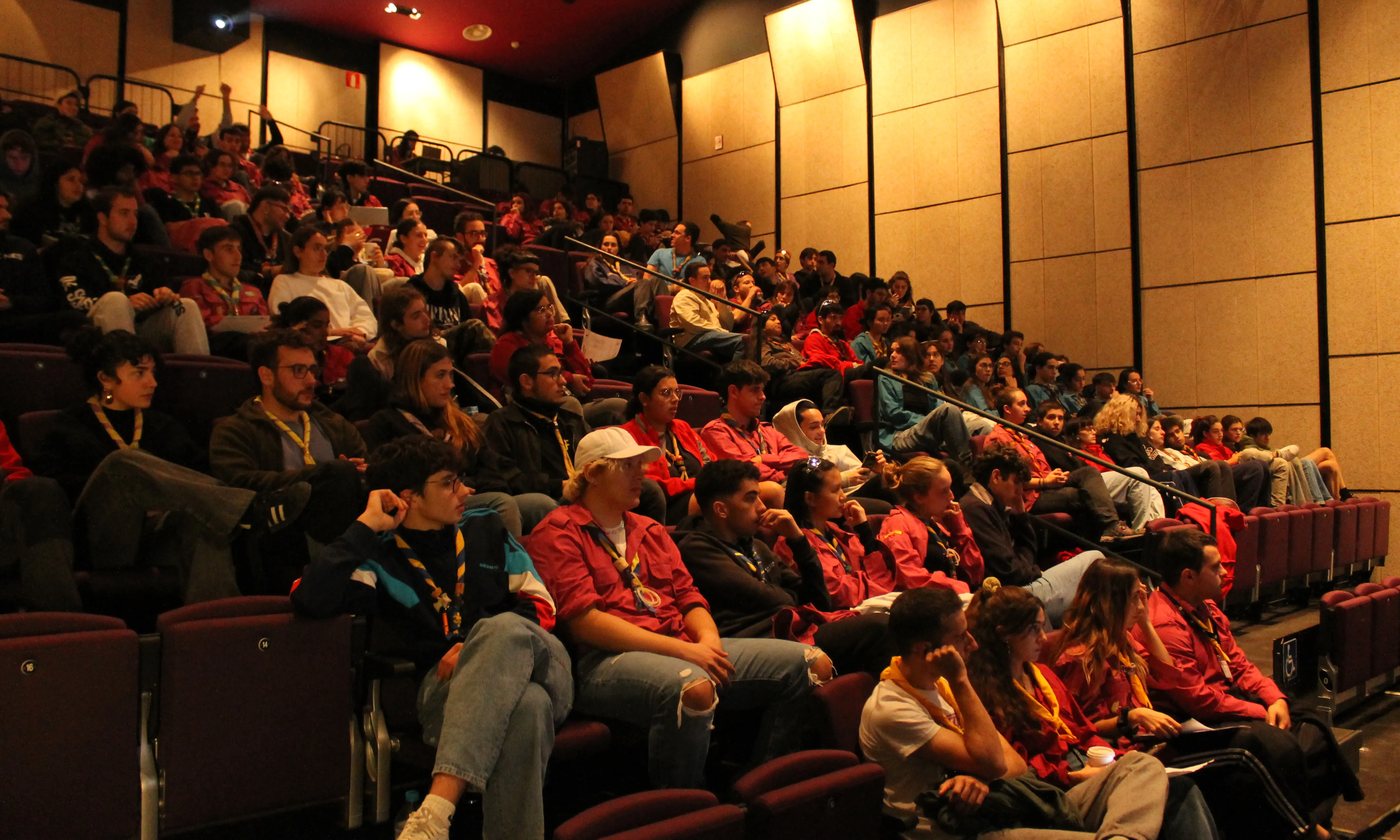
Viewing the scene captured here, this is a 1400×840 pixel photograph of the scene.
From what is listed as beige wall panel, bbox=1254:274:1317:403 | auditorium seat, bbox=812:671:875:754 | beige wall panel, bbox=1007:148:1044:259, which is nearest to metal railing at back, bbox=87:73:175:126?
beige wall panel, bbox=1007:148:1044:259

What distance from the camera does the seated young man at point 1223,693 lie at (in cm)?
268

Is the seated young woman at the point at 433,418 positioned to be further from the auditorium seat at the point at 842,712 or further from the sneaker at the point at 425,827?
the sneaker at the point at 425,827

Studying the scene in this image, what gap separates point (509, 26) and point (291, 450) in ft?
31.0

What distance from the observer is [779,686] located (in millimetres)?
2334

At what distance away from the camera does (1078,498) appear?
5.14m

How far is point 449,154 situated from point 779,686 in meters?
10.2

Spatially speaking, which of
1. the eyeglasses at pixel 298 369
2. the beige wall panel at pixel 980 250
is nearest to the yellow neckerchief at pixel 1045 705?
the eyeglasses at pixel 298 369

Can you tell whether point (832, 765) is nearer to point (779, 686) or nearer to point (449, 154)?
point (779, 686)

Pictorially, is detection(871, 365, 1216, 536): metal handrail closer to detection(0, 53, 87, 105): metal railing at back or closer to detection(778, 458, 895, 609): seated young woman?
detection(778, 458, 895, 609): seated young woman

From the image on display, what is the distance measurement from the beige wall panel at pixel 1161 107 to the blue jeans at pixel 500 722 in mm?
7664

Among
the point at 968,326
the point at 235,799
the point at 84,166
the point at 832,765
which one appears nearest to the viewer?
the point at 235,799

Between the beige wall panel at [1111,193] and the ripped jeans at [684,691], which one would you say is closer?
the ripped jeans at [684,691]

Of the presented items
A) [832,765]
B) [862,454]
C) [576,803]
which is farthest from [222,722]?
[862,454]

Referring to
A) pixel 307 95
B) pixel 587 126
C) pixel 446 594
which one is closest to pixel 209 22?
pixel 307 95
